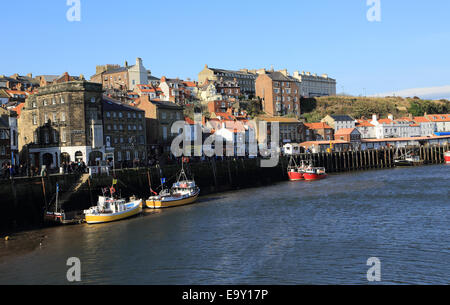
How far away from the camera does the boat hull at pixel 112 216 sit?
35219mm

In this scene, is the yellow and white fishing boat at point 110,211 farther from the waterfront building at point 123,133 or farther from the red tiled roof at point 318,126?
the red tiled roof at point 318,126

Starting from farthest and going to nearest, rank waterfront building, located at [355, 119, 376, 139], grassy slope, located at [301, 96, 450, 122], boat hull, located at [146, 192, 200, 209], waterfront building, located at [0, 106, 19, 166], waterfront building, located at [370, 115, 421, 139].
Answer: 1. grassy slope, located at [301, 96, 450, 122]
2. waterfront building, located at [370, 115, 421, 139]
3. waterfront building, located at [355, 119, 376, 139]
4. waterfront building, located at [0, 106, 19, 166]
5. boat hull, located at [146, 192, 200, 209]

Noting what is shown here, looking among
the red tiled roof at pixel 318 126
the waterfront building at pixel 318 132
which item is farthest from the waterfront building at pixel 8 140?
the red tiled roof at pixel 318 126

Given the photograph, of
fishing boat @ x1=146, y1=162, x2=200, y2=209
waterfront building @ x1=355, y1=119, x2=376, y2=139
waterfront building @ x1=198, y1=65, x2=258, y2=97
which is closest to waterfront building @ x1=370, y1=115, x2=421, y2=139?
waterfront building @ x1=355, y1=119, x2=376, y2=139

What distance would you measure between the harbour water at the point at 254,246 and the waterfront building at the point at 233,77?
90.1 m

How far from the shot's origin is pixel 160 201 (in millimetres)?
42500

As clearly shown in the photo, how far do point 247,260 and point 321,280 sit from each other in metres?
4.67

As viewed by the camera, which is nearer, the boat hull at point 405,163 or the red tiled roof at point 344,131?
the boat hull at point 405,163

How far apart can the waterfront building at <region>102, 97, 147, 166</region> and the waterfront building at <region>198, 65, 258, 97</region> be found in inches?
2533

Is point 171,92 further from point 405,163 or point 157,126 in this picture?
point 405,163

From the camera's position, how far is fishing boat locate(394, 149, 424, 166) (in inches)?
3406
